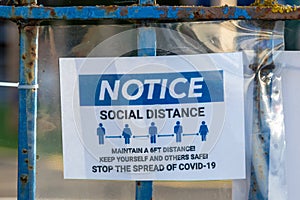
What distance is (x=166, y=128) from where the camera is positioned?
1.73 meters

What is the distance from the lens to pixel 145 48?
1739 mm

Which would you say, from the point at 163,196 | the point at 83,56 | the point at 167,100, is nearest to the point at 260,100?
the point at 167,100

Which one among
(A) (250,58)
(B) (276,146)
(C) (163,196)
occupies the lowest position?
(C) (163,196)

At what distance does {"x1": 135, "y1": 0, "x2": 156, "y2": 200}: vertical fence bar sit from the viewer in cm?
173

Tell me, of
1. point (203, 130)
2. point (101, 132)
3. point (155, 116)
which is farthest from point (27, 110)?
point (203, 130)

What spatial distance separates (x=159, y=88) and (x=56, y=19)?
1.30ft

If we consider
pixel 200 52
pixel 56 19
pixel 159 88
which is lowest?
pixel 159 88

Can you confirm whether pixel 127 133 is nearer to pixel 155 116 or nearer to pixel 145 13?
pixel 155 116

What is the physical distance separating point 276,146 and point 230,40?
1.26 feet

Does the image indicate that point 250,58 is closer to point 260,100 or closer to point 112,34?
point 260,100

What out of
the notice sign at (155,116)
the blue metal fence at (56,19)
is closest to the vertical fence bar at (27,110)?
the blue metal fence at (56,19)

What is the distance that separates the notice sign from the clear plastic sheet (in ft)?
0.12

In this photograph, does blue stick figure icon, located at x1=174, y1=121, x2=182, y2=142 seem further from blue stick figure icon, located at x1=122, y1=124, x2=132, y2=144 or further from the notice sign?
blue stick figure icon, located at x1=122, y1=124, x2=132, y2=144

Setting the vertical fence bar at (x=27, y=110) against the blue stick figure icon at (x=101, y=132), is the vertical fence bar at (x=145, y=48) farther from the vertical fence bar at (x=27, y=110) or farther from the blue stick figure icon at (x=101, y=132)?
the vertical fence bar at (x=27, y=110)
